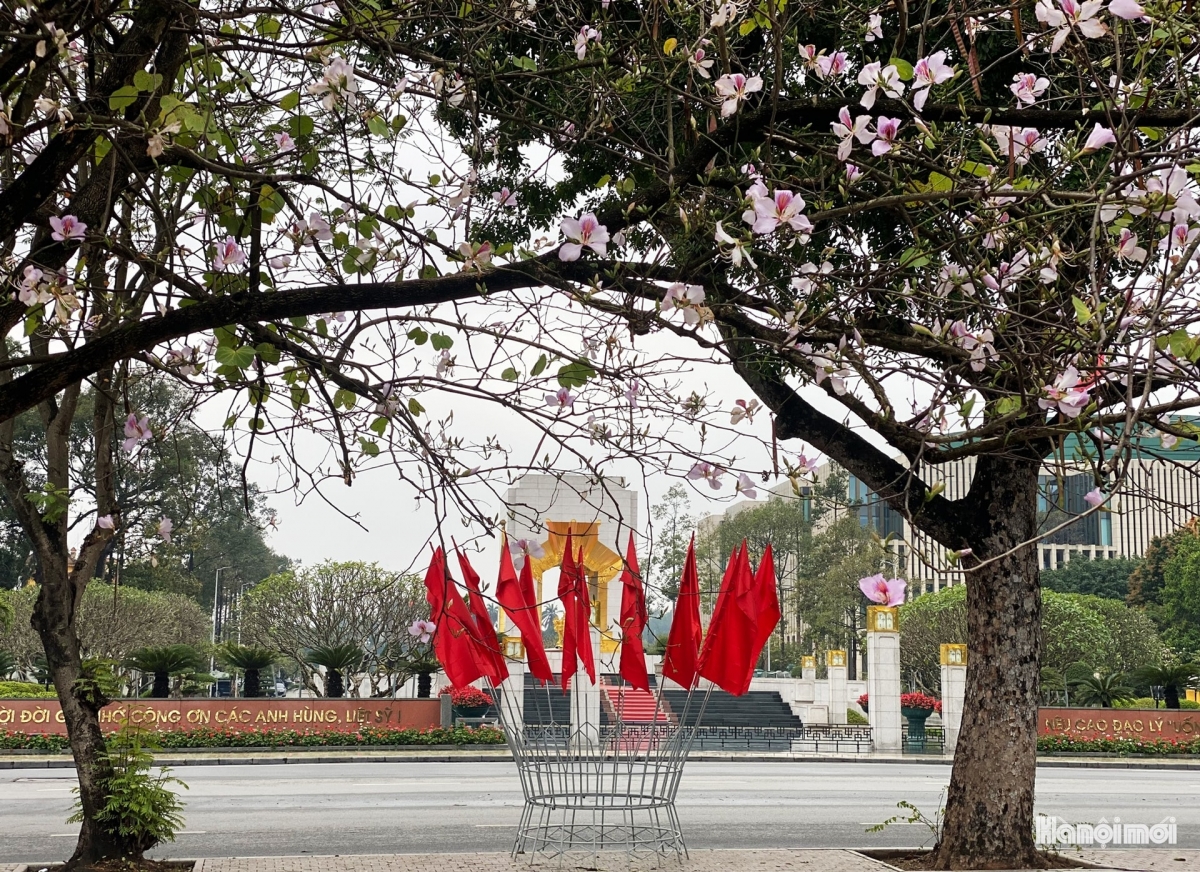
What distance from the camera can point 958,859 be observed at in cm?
783

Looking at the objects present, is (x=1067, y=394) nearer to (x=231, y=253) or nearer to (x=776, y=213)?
(x=776, y=213)

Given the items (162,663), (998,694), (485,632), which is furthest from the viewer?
(162,663)

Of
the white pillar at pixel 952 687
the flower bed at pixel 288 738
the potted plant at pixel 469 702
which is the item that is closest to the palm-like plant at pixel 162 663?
the flower bed at pixel 288 738

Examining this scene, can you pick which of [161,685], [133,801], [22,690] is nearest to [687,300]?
[133,801]

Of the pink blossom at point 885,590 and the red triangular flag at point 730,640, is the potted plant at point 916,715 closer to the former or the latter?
the red triangular flag at point 730,640

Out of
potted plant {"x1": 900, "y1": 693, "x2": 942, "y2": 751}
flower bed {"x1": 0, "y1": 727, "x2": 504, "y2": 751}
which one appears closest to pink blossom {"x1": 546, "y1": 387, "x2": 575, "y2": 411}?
flower bed {"x1": 0, "y1": 727, "x2": 504, "y2": 751}

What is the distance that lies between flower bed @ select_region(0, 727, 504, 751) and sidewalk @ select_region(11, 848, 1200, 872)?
47.6 feet

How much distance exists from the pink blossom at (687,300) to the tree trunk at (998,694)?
4741 mm

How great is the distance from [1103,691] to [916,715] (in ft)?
14.8

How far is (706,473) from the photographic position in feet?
14.6

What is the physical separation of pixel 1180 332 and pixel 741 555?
166 inches

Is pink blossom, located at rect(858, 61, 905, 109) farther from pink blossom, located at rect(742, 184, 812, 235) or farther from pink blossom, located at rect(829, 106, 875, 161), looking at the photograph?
pink blossom, located at rect(742, 184, 812, 235)

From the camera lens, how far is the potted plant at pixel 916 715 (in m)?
26.7

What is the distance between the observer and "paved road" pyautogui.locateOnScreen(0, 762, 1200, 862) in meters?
10.7
